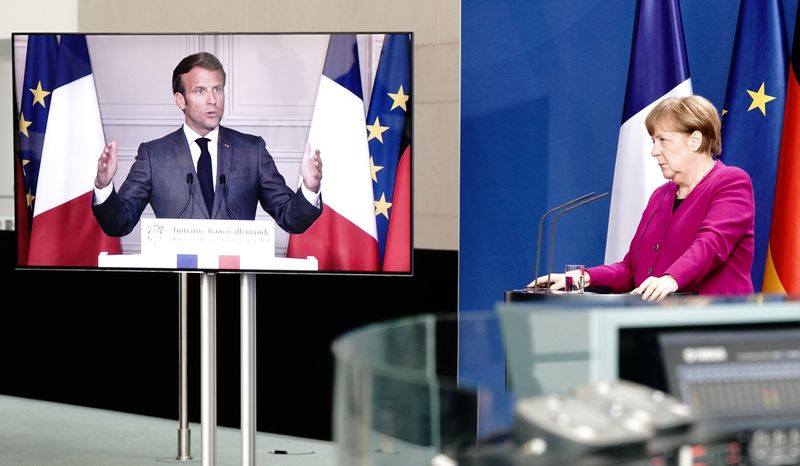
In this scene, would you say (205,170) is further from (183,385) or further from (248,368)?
(183,385)

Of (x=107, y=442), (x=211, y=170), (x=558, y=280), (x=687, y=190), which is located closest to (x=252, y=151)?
(x=211, y=170)

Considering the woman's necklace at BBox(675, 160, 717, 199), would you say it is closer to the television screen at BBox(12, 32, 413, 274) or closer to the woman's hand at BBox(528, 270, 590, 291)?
the woman's hand at BBox(528, 270, 590, 291)

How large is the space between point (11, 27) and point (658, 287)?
14.7 ft

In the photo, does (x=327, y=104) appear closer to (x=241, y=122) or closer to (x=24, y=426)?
(x=241, y=122)

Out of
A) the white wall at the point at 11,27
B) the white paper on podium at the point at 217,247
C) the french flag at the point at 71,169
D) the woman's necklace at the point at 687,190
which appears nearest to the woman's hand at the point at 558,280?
the woman's necklace at the point at 687,190

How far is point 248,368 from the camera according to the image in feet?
12.7

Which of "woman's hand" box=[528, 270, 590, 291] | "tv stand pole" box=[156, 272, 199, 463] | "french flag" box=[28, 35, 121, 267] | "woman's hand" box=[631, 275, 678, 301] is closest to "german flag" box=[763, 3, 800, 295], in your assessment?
"woman's hand" box=[528, 270, 590, 291]

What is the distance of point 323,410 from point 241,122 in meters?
1.86

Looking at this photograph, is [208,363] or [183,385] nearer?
[208,363]

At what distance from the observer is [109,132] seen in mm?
3893

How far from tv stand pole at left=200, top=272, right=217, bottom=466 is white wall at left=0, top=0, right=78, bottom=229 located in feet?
8.37

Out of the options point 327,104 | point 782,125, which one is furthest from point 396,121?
point 782,125

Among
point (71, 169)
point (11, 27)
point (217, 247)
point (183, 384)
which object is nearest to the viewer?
point (217, 247)

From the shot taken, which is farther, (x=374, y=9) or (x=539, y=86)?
(x=374, y=9)
